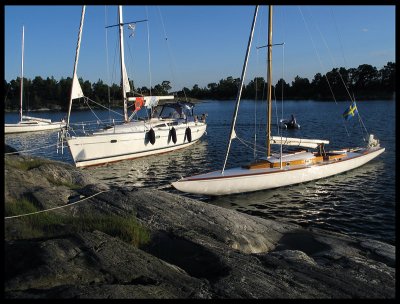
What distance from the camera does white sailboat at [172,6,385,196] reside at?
1673 centimetres

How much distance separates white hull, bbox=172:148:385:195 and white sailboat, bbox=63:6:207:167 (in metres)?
10.5

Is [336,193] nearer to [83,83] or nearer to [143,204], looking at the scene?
[143,204]

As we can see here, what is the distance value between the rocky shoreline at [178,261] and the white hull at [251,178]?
21.6 ft

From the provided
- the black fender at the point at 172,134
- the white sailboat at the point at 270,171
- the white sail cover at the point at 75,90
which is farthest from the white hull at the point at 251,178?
the black fender at the point at 172,134

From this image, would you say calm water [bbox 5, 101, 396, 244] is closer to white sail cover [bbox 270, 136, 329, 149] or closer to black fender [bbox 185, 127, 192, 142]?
black fender [bbox 185, 127, 192, 142]

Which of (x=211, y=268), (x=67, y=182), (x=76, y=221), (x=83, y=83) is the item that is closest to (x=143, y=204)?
(x=76, y=221)

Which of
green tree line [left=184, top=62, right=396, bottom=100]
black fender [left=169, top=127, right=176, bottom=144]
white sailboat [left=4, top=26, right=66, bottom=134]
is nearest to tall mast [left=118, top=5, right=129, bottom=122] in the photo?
black fender [left=169, top=127, right=176, bottom=144]

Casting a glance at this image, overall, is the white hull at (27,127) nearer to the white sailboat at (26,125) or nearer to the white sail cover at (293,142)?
the white sailboat at (26,125)

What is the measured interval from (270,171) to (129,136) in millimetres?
12903

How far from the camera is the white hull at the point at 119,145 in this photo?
82.8 feet

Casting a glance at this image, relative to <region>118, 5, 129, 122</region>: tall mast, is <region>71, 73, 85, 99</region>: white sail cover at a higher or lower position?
lower

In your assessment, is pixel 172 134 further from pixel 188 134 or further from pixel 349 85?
pixel 349 85

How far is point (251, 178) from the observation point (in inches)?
685

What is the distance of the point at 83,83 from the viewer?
523ft
